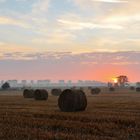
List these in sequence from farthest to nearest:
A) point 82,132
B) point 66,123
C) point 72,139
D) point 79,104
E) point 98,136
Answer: point 79,104 → point 66,123 → point 82,132 → point 98,136 → point 72,139

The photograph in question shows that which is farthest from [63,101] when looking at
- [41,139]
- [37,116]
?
[41,139]

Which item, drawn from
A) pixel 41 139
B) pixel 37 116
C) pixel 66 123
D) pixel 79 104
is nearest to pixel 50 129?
pixel 66 123

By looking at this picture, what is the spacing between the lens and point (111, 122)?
62.1 ft

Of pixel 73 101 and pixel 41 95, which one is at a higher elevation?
pixel 41 95

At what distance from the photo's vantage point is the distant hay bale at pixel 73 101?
2788cm

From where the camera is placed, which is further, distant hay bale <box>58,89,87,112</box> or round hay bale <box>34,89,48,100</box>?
round hay bale <box>34,89,48,100</box>

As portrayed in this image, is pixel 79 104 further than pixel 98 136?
Yes

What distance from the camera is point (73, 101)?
28500mm

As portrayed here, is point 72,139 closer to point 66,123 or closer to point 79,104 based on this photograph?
point 66,123

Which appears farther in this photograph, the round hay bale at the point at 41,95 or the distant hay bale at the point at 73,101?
the round hay bale at the point at 41,95

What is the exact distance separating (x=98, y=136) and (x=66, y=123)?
11.8ft

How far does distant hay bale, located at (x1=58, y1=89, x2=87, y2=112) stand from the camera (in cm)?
2788

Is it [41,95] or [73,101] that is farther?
[41,95]

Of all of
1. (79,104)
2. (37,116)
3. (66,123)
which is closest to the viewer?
(66,123)
